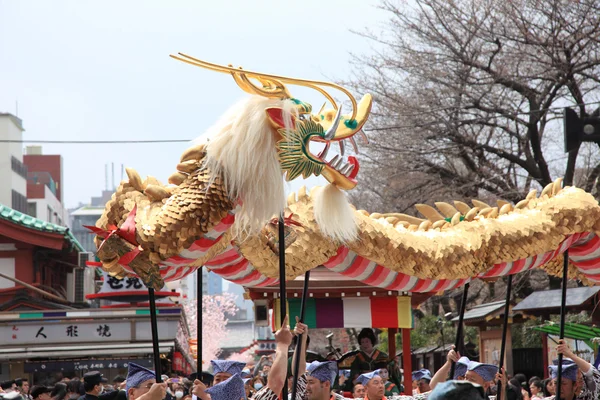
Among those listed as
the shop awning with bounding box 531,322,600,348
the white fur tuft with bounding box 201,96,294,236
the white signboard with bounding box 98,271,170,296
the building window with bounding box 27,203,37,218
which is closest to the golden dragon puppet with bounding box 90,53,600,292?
the white fur tuft with bounding box 201,96,294,236

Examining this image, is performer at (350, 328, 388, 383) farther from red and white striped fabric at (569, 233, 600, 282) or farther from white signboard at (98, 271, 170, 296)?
white signboard at (98, 271, 170, 296)

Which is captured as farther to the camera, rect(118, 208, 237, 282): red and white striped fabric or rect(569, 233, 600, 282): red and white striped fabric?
rect(569, 233, 600, 282): red and white striped fabric

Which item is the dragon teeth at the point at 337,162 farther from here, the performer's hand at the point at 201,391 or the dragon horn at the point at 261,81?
the performer's hand at the point at 201,391

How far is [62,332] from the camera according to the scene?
19.0 m

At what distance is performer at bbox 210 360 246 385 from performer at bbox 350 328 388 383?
348 cm

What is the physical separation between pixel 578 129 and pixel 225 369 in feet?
14.8

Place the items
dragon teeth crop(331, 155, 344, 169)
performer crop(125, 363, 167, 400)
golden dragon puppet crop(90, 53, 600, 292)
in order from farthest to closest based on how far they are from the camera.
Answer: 1. performer crop(125, 363, 167, 400)
2. dragon teeth crop(331, 155, 344, 169)
3. golden dragon puppet crop(90, 53, 600, 292)

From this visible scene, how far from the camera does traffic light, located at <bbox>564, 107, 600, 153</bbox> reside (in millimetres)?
9266

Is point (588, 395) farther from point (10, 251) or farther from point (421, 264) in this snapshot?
point (10, 251)

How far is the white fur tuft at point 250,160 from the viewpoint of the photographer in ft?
19.2

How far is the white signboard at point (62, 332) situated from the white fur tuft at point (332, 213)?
42.7 ft

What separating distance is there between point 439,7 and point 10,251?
12129mm

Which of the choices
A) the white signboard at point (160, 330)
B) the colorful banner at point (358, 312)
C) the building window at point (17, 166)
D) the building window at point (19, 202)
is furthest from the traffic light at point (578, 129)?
the building window at point (17, 166)

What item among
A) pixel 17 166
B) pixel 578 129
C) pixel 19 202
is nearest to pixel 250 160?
pixel 578 129
